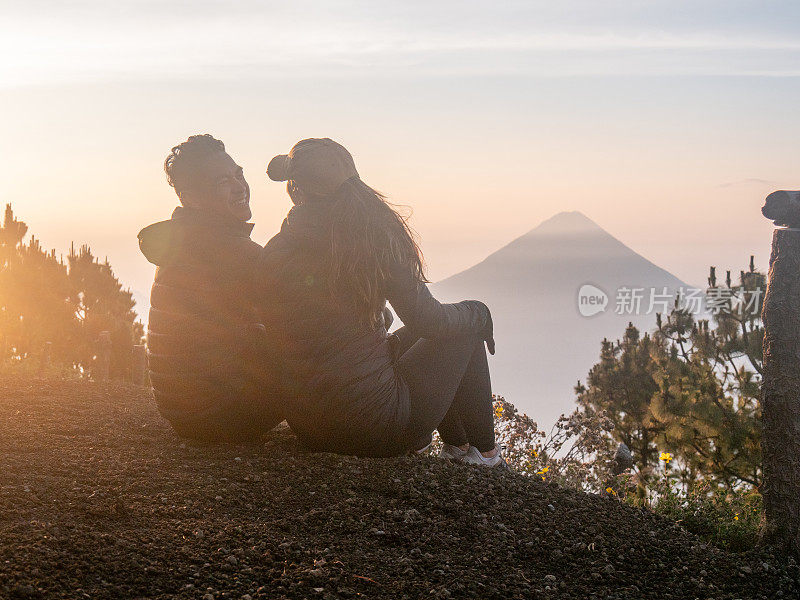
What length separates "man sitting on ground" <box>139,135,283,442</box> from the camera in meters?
4.48

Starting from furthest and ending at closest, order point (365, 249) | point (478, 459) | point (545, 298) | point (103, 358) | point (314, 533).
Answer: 1. point (545, 298)
2. point (103, 358)
3. point (478, 459)
4. point (365, 249)
5. point (314, 533)

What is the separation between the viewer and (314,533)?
3.70 metres

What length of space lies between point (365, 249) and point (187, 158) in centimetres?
134

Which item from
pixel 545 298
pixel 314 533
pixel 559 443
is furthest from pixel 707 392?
pixel 545 298

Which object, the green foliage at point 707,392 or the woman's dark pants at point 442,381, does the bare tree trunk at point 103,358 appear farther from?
the green foliage at point 707,392

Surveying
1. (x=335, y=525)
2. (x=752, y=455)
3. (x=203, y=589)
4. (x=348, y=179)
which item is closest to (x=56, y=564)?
(x=203, y=589)

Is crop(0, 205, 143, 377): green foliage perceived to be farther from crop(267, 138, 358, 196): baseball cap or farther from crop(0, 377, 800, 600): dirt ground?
crop(267, 138, 358, 196): baseball cap

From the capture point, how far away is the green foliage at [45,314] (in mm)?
10086

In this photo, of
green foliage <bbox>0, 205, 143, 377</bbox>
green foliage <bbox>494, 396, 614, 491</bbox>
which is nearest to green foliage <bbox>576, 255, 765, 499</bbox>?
green foliage <bbox>494, 396, 614, 491</bbox>

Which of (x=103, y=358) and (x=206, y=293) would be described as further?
(x=103, y=358)

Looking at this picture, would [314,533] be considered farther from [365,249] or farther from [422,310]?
[365,249]

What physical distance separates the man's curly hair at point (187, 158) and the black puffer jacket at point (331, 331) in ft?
2.52

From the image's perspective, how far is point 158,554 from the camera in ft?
10.6

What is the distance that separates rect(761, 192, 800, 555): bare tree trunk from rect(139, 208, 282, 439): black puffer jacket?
301 centimetres
